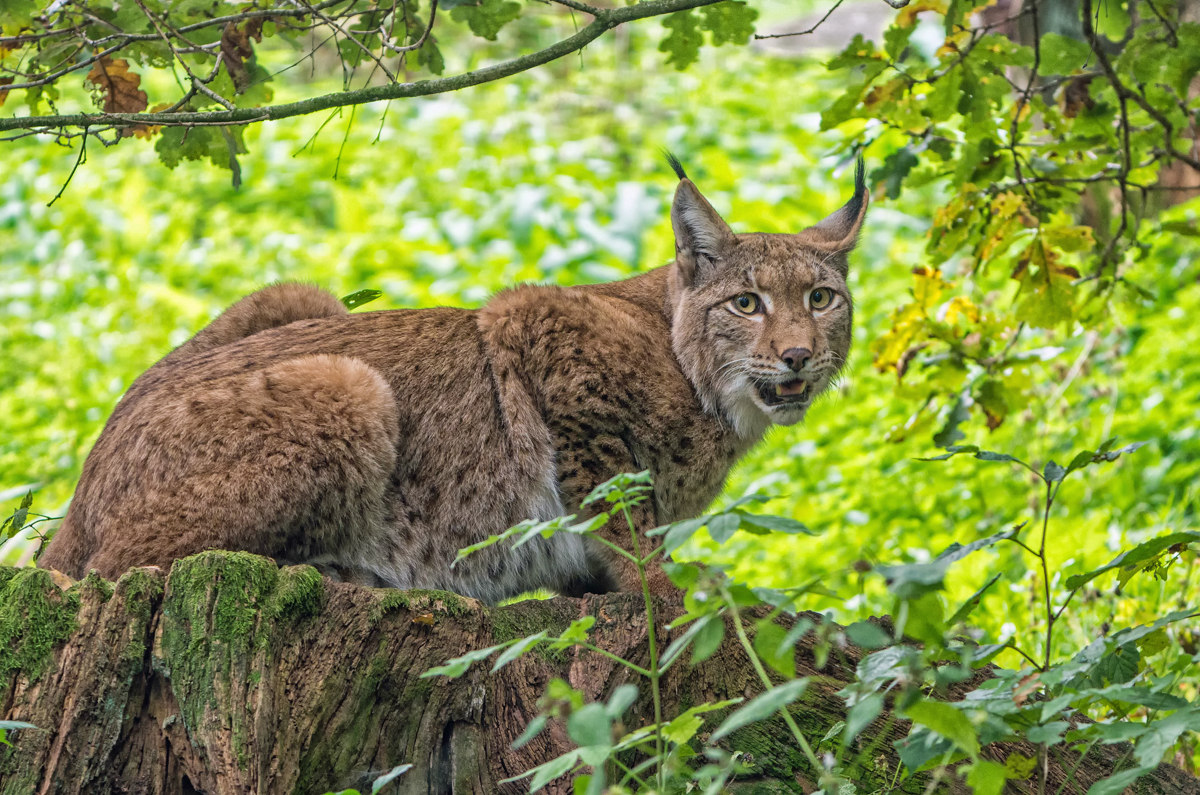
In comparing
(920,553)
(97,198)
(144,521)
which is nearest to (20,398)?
(97,198)

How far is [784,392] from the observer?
4.04m

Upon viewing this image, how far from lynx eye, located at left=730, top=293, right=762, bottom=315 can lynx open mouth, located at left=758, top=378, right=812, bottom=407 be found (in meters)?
0.30

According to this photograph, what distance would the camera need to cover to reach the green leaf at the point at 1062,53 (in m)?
3.87

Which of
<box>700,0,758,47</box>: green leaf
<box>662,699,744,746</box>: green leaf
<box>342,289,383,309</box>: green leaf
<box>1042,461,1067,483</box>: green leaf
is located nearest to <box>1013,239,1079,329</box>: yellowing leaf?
<box>700,0,758,47</box>: green leaf

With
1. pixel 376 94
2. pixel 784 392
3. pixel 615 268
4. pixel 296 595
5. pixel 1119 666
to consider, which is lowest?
pixel 1119 666

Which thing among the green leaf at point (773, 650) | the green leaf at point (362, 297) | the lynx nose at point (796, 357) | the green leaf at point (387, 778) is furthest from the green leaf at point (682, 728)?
the green leaf at point (362, 297)

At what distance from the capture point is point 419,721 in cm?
267

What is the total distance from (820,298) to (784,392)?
1.49 feet

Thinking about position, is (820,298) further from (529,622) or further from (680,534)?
(680,534)

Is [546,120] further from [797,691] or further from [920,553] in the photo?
[797,691]

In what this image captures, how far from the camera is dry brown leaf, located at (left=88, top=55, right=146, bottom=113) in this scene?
3.66 metres

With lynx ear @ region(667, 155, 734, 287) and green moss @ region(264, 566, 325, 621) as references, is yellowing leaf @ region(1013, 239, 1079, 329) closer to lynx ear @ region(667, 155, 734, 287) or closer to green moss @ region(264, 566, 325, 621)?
lynx ear @ region(667, 155, 734, 287)

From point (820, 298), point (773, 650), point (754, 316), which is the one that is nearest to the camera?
point (773, 650)

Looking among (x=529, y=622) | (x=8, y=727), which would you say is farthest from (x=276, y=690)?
(x=529, y=622)
